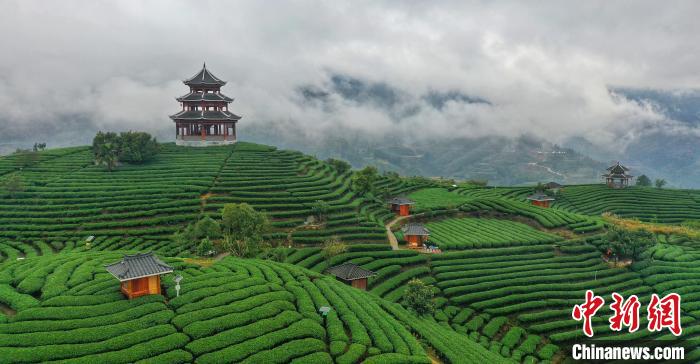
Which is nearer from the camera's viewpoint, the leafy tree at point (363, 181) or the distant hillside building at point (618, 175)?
the leafy tree at point (363, 181)

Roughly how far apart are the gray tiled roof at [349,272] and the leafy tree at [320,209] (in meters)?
14.0

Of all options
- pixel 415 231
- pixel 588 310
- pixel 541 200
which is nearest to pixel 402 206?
pixel 415 231

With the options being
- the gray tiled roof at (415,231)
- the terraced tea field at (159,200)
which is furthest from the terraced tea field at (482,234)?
the terraced tea field at (159,200)

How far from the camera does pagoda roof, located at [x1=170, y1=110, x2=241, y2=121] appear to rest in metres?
78.5

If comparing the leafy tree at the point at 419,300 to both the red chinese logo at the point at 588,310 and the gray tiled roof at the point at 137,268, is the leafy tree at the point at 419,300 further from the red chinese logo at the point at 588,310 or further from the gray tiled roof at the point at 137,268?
the gray tiled roof at the point at 137,268

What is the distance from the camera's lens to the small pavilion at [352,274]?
41.2m

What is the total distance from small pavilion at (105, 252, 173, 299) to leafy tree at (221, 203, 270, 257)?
16.5 metres

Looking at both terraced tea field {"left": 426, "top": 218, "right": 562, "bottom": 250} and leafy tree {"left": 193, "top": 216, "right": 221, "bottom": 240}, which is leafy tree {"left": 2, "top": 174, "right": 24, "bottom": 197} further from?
terraced tea field {"left": 426, "top": 218, "right": 562, "bottom": 250}

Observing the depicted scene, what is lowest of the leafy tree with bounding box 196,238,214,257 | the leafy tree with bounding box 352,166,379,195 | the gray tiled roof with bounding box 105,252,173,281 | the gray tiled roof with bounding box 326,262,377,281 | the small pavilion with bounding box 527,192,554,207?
the gray tiled roof with bounding box 326,262,377,281

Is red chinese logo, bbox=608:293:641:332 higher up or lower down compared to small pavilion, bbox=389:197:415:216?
lower down

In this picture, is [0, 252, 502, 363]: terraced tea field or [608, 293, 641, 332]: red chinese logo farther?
[608, 293, 641, 332]: red chinese logo

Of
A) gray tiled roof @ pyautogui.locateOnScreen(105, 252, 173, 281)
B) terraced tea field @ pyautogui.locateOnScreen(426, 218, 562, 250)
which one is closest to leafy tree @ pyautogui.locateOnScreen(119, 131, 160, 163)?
terraced tea field @ pyautogui.locateOnScreen(426, 218, 562, 250)

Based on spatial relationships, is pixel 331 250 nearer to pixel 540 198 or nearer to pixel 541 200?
pixel 541 200

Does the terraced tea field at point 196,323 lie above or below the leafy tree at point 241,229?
below
